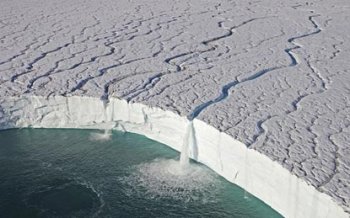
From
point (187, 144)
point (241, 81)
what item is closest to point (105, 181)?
point (187, 144)

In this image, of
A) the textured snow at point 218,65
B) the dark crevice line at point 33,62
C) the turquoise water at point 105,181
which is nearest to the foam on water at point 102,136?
the turquoise water at point 105,181

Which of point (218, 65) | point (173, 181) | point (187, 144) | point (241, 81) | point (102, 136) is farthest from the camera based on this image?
point (218, 65)

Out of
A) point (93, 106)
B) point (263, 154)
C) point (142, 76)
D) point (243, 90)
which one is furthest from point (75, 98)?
point (263, 154)

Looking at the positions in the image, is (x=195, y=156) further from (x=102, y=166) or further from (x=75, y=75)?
(x=75, y=75)

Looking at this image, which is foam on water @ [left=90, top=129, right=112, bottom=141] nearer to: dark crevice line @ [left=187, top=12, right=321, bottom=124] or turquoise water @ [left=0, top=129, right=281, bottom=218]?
turquoise water @ [left=0, top=129, right=281, bottom=218]

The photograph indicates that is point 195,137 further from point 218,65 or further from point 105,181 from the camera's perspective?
point 218,65

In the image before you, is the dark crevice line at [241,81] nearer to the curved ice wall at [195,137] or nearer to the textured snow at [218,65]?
the textured snow at [218,65]
